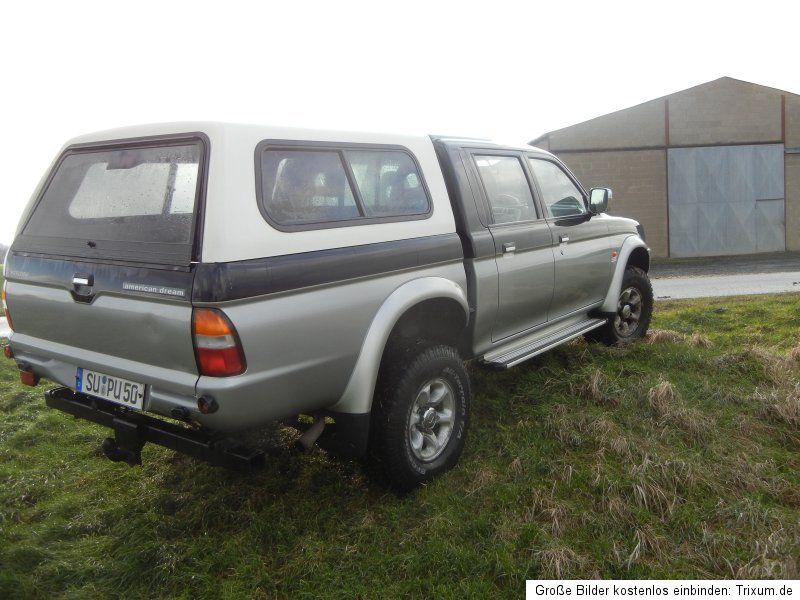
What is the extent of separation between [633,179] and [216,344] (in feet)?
48.1

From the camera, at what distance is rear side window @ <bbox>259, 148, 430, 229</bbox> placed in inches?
113

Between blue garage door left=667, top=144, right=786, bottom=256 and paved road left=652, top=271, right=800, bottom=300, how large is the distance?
4074 mm

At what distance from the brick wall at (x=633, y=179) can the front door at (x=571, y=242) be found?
10.4 metres

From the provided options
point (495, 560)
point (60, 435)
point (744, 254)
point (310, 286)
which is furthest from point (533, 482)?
point (744, 254)

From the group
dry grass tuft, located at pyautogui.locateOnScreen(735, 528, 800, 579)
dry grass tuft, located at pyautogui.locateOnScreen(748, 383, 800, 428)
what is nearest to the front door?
dry grass tuft, located at pyautogui.locateOnScreen(748, 383, 800, 428)

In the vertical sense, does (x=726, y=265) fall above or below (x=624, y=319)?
below

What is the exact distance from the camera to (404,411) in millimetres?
3273

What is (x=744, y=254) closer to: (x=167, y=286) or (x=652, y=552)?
(x=652, y=552)

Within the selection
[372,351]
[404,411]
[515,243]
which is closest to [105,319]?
[372,351]

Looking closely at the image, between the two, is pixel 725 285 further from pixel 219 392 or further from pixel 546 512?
pixel 219 392

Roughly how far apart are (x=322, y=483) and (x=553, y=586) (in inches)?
53.9

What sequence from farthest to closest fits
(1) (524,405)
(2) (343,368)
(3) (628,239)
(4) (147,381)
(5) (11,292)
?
(3) (628,239) < (1) (524,405) < (5) (11,292) < (2) (343,368) < (4) (147,381)

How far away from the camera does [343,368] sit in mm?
3006

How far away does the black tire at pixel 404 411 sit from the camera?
3234 mm
